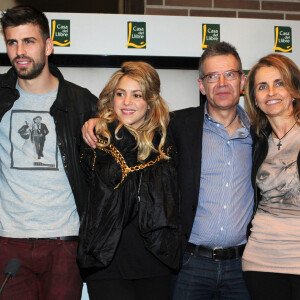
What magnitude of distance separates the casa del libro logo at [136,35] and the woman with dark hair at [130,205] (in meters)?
0.70

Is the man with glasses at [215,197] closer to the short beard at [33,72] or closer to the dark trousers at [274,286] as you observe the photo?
the dark trousers at [274,286]

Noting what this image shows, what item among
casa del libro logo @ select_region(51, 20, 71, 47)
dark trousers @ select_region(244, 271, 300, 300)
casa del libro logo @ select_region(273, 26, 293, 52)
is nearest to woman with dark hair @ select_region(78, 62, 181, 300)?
dark trousers @ select_region(244, 271, 300, 300)

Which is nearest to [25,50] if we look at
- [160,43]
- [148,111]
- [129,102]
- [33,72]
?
[33,72]

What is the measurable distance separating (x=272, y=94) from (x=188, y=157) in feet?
1.76

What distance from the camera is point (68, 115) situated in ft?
8.57

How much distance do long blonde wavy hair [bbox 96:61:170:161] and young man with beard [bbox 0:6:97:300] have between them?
193mm

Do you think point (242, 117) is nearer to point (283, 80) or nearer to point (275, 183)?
point (283, 80)

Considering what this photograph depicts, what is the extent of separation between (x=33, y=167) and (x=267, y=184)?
115 centimetres

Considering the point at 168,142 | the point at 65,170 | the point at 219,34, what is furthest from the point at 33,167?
the point at 219,34

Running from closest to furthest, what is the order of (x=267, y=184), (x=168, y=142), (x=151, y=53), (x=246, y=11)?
(x=267, y=184)
(x=168, y=142)
(x=151, y=53)
(x=246, y=11)

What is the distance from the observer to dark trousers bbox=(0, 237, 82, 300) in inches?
95.2

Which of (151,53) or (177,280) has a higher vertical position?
(151,53)

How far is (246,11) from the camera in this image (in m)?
3.77

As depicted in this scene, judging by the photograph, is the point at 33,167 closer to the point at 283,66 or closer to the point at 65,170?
the point at 65,170
